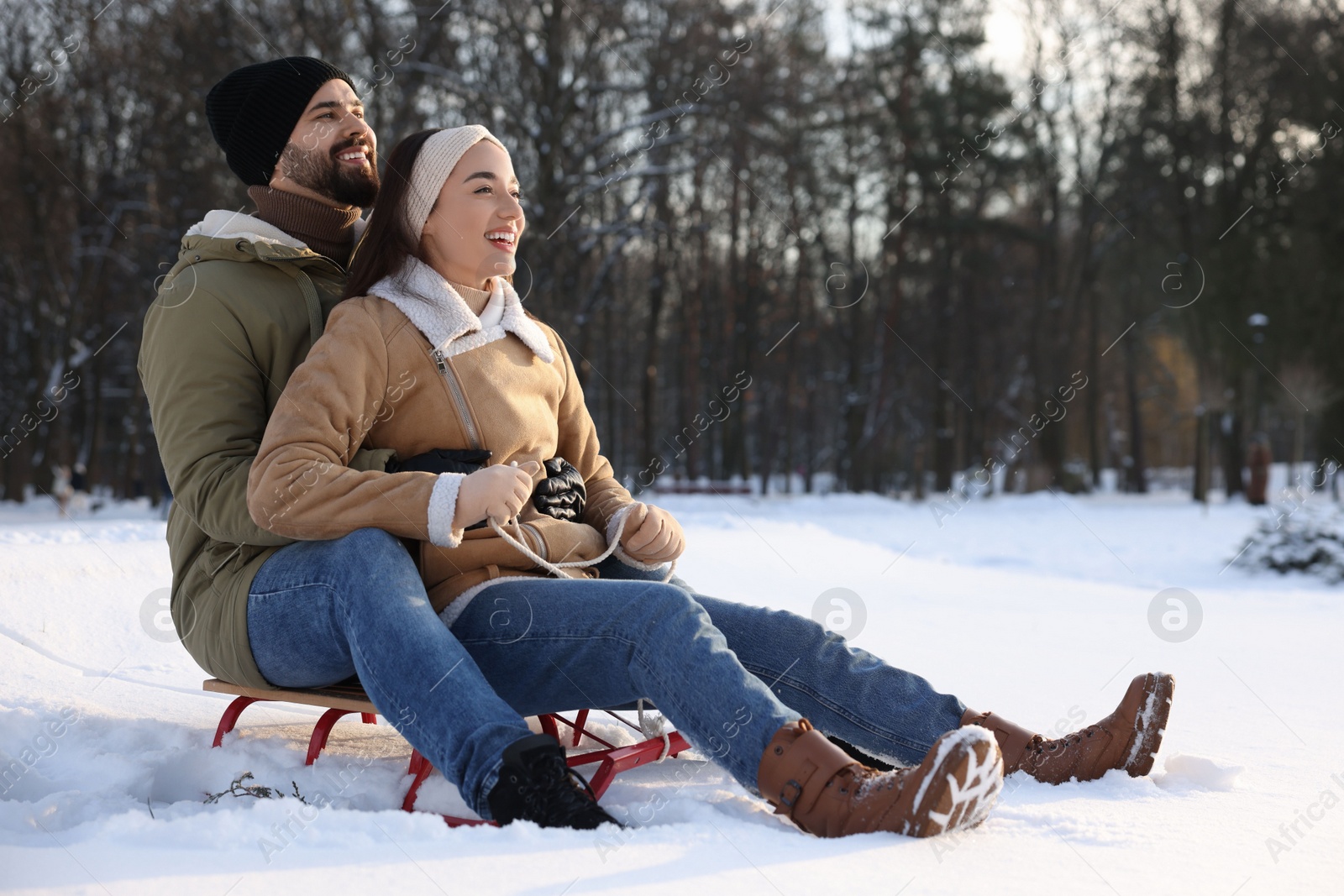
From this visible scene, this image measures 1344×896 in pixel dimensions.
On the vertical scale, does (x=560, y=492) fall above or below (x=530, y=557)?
above

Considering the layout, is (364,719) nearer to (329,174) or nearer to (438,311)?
(438,311)

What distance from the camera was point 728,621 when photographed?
115 inches

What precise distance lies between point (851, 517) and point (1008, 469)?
12.5 meters

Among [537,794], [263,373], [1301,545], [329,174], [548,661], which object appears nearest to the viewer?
[537,794]

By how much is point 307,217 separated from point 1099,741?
2476 mm

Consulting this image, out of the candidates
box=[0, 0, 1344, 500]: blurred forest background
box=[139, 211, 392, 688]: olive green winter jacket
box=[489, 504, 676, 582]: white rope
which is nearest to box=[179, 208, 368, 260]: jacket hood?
box=[139, 211, 392, 688]: olive green winter jacket

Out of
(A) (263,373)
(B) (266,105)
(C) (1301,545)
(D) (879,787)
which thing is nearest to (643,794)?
(D) (879,787)

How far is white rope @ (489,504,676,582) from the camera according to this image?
270 cm

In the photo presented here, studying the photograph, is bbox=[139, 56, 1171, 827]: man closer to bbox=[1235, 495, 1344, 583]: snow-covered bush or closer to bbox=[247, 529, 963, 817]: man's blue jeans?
A: bbox=[247, 529, 963, 817]: man's blue jeans

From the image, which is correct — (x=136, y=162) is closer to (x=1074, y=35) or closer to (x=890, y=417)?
(x=1074, y=35)

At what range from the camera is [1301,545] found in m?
11.6

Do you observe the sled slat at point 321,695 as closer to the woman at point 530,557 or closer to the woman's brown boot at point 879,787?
the woman at point 530,557

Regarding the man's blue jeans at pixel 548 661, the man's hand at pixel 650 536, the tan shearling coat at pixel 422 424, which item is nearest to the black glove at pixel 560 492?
the tan shearling coat at pixel 422 424

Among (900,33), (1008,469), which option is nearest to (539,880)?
(900,33)
